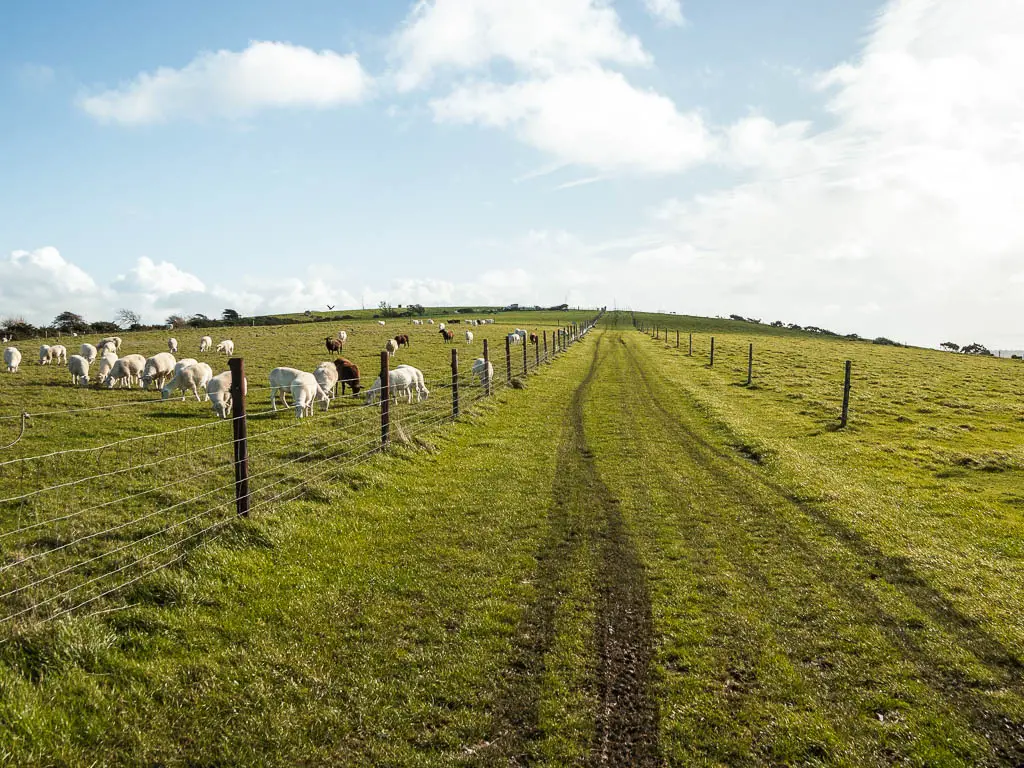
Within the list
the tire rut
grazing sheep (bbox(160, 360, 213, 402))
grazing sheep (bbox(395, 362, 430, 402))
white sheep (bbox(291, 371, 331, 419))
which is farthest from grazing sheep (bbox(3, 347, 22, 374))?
the tire rut

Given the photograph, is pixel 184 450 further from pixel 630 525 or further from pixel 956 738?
pixel 956 738

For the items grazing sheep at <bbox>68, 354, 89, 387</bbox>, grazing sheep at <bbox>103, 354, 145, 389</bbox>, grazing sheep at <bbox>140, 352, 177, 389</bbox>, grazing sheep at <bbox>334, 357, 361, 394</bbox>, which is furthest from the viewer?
grazing sheep at <bbox>68, 354, 89, 387</bbox>

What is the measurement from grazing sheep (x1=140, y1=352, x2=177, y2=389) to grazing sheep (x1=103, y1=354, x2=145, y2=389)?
15.6 inches

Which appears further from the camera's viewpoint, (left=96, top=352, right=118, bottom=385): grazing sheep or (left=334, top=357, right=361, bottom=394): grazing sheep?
(left=96, top=352, right=118, bottom=385): grazing sheep

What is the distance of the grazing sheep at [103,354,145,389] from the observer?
24719mm

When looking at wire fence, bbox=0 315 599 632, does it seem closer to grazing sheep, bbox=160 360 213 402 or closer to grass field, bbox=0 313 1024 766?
grass field, bbox=0 313 1024 766

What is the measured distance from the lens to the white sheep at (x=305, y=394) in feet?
59.7

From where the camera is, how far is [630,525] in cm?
952

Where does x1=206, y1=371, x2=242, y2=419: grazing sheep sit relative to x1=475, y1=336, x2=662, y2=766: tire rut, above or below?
above

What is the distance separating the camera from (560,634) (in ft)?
20.0

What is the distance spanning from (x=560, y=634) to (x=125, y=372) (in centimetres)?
2567

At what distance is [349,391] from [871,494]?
2041 cm

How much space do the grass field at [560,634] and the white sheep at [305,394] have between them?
267 inches

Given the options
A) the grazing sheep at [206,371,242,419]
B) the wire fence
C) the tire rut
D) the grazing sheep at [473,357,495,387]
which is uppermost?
the grazing sheep at [473,357,495,387]
